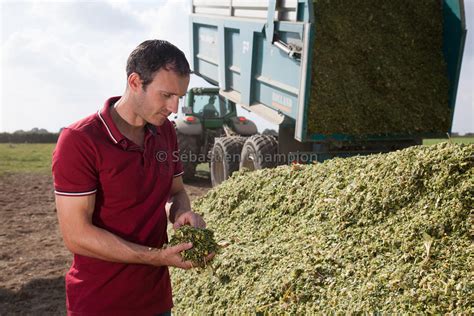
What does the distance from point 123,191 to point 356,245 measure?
8.50 feet

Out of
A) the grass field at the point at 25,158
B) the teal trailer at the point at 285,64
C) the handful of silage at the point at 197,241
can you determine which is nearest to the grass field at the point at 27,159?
the grass field at the point at 25,158

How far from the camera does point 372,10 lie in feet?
27.5

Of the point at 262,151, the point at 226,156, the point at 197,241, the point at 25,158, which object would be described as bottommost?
the point at 25,158

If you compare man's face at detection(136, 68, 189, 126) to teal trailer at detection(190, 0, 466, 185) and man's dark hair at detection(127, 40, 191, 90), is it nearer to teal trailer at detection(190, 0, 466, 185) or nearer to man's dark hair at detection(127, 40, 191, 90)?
man's dark hair at detection(127, 40, 191, 90)

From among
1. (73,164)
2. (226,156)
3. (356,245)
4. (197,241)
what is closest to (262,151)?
(226,156)

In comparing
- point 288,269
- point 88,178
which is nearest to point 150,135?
point 88,178

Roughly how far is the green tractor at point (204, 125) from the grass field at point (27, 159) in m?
2.02

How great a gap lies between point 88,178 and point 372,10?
6.82 m

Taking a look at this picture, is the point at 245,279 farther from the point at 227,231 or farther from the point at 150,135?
the point at 150,135

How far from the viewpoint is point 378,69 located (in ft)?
27.1

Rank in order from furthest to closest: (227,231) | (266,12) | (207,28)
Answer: (207,28), (266,12), (227,231)

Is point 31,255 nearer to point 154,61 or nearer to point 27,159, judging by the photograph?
point 154,61

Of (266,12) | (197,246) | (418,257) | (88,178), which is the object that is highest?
(266,12)

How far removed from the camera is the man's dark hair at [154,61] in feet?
8.91
